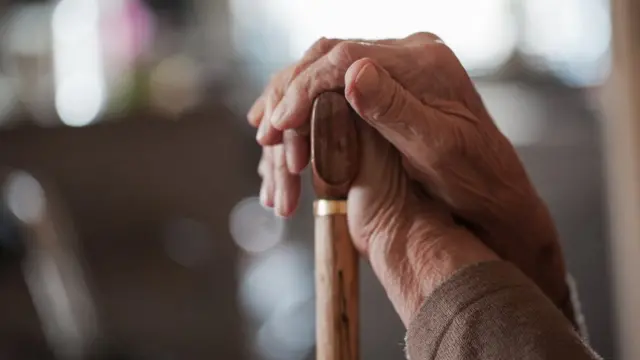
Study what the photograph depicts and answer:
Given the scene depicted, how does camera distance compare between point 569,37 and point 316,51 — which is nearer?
point 316,51

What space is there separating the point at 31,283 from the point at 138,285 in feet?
0.86

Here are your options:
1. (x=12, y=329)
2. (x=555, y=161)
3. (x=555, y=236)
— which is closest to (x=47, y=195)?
(x=12, y=329)

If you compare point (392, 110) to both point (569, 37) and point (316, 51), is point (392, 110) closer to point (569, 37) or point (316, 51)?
point (316, 51)

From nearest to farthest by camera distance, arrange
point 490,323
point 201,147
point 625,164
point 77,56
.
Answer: point 490,323 < point 625,164 < point 201,147 < point 77,56

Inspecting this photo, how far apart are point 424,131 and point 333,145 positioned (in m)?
0.07

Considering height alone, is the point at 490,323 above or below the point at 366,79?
below

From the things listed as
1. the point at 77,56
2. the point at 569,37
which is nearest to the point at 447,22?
the point at 569,37

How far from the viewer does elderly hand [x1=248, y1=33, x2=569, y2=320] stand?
0.61 m

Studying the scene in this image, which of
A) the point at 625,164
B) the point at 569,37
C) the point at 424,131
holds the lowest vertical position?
the point at 625,164

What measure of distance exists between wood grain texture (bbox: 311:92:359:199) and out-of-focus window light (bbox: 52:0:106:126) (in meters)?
1.60

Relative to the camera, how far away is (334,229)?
2.17 feet

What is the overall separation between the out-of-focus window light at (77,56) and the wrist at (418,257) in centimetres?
161

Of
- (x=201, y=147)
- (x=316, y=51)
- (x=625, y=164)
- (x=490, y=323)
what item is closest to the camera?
(x=490, y=323)

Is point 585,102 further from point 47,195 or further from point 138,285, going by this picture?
point 47,195
